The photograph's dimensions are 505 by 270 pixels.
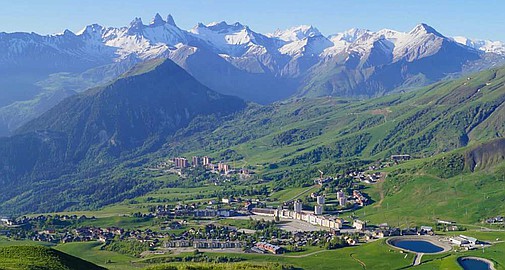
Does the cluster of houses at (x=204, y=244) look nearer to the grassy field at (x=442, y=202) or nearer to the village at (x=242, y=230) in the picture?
the village at (x=242, y=230)

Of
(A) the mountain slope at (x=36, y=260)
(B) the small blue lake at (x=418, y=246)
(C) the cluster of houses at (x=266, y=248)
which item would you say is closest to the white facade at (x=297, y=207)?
(C) the cluster of houses at (x=266, y=248)

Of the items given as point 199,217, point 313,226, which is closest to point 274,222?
point 313,226

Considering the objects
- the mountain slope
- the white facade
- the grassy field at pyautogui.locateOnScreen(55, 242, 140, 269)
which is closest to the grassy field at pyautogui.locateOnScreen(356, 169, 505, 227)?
the white facade

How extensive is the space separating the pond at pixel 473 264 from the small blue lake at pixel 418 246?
34.3 ft

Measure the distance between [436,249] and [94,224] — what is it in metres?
98.7

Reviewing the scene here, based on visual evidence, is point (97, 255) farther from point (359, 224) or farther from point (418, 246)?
point (418, 246)

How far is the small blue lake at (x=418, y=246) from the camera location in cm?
13988

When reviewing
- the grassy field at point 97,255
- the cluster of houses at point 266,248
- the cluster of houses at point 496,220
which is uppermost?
the cluster of houses at point 496,220

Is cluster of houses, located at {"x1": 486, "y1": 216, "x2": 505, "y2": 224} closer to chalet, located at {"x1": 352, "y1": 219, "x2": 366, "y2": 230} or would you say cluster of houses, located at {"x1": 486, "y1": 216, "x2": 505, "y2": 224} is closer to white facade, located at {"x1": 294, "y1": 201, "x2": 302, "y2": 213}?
chalet, located at {"x1": 352, "y1": 219, "x2": 366, "y2": 230}

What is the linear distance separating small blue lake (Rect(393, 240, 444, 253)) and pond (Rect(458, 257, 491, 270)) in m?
10.5

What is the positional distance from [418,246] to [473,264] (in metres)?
18.8

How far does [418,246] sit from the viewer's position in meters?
144

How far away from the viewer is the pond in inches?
4881

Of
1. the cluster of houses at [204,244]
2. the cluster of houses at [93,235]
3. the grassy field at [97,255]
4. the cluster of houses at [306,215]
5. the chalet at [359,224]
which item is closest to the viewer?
the grassy field at [97,255]
